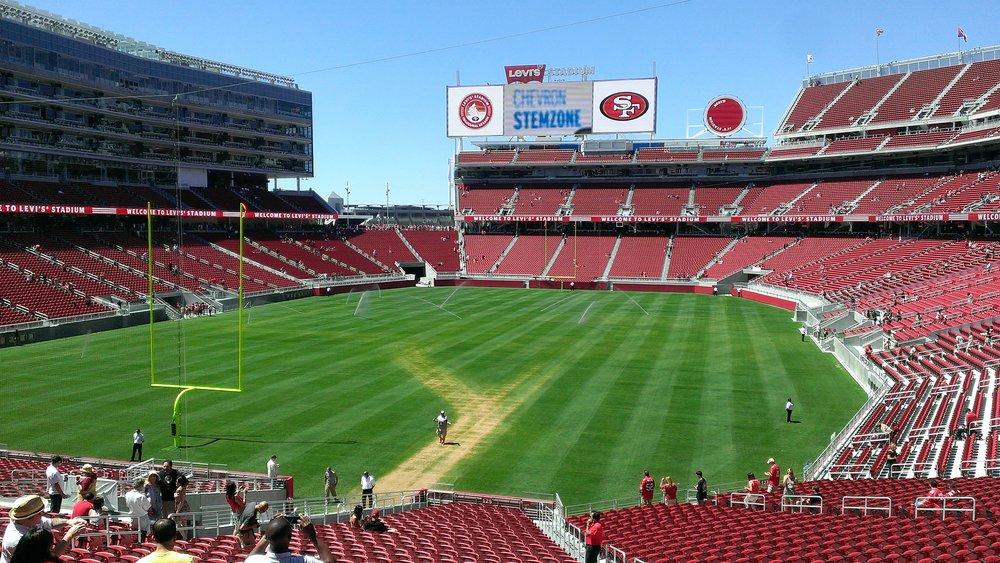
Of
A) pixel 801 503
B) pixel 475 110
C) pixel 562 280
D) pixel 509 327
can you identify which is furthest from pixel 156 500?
pixel 475 110

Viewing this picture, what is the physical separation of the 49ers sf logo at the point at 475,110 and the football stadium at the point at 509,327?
35 cm

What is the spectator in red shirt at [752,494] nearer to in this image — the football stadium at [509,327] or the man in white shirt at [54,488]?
the football stadium at [509,327]

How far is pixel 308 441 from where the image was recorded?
21.9 metres

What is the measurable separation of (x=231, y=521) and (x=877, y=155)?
241 ft

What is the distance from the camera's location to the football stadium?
13.0 m

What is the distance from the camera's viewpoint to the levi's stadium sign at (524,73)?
280ft

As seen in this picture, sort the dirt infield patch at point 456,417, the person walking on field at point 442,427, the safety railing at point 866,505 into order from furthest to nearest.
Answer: the person walking on field at point 442,427, the dirt infield patch at point 456,417, the safety railing at point 866,505

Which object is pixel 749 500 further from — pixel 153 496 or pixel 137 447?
pixel 137 447

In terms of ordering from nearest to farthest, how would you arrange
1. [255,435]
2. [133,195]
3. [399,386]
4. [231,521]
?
[231,521]
[255,435]
[399,386]
[133,195]

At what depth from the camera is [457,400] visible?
27234 mm

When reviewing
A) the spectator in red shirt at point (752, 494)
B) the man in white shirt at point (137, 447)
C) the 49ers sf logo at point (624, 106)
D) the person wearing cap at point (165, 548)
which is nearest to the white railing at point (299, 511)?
the man in white shirt at point (137, 447)

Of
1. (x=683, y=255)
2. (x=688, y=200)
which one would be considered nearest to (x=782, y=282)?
(x=683, y=255)

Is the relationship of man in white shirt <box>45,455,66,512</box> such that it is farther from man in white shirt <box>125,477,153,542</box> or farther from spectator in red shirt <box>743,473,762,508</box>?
spectator in red shirt <box>743,473,762,508</box>

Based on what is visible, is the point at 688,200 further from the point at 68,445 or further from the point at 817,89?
the point at 68,445
